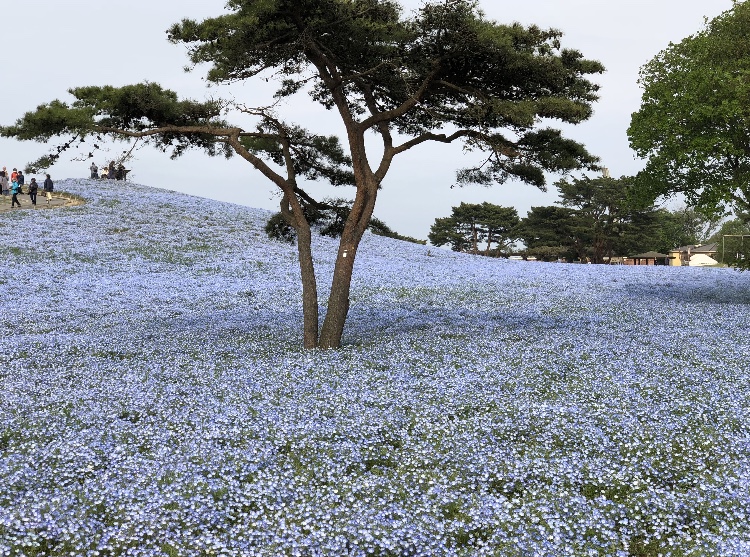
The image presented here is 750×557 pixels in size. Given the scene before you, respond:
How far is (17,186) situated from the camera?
42688mm

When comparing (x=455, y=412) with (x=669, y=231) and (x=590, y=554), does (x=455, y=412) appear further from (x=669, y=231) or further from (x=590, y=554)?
(x=669, y=231)

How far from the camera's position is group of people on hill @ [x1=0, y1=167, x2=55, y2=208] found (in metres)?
42.6

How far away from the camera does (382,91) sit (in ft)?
56.8

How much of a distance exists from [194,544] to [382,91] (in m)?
12.7

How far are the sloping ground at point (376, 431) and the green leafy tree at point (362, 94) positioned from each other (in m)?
4.09

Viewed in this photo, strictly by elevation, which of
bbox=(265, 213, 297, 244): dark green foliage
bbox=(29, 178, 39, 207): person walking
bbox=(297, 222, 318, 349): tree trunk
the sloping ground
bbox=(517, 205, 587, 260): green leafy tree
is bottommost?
the sloping ground

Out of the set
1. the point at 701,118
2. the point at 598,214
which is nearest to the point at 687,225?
the point at 598,214

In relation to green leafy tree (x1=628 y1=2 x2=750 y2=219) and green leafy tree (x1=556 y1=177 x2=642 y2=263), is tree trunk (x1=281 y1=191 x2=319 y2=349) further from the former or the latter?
green leafy tree (x1=556 y1=177 x2=642 y2=263)

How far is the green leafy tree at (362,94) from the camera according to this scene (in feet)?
47.5

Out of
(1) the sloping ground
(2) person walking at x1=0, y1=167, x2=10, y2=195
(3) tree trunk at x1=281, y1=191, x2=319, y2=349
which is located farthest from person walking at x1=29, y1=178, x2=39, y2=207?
(3) tree trunk at x1=281, y1=191, x2=319, y2=349

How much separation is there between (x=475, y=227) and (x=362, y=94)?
63.5 metres

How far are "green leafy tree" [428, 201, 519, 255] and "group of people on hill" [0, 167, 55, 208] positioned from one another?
45.7m

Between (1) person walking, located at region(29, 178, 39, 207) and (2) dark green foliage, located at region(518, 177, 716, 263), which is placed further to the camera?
(2) dark green foliage, located at region(518, 177, 716, 263)

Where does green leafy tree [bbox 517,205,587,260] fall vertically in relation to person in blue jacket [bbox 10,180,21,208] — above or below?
above
